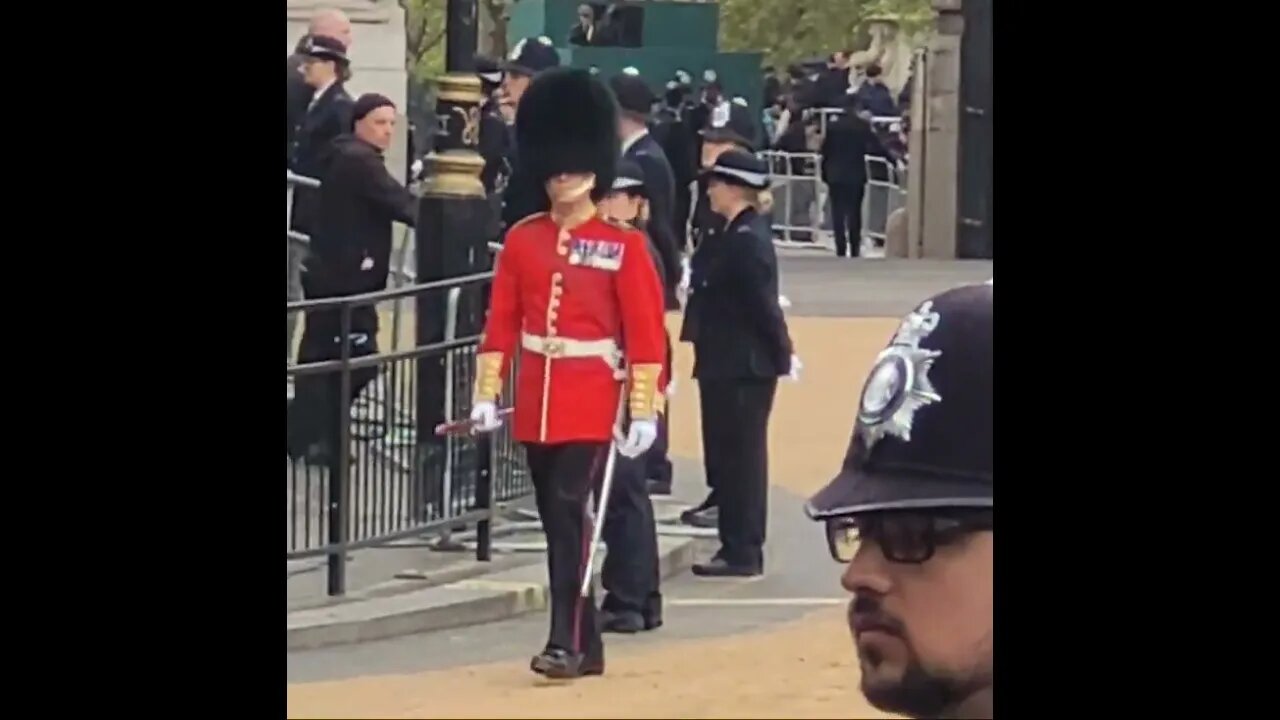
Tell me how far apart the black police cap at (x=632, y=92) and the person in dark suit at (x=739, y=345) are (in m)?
0.42

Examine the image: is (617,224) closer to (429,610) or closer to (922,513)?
(429,610)

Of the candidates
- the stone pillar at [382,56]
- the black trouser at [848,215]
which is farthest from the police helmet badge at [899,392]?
the black trouser at [848,215]

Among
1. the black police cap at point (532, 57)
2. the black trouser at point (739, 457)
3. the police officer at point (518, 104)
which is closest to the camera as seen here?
the police officer at point (518, 104)

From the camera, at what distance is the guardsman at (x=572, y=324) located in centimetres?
694

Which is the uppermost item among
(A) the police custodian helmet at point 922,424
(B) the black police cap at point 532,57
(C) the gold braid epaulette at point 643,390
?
(B) the black police cap at point 532,57

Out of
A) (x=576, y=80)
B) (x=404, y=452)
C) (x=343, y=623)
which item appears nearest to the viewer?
(x=576, y=80)

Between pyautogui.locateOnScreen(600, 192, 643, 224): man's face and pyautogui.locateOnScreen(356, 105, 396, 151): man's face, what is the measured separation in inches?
42.7

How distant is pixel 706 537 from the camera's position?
8.52 meters

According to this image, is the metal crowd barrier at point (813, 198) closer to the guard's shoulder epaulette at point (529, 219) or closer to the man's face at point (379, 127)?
the man's face at point (379, 127)

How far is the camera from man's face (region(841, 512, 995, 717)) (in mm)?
4211

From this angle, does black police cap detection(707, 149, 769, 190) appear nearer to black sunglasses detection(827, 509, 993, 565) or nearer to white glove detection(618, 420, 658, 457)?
white glove detection(618, 420, 658, 457)
